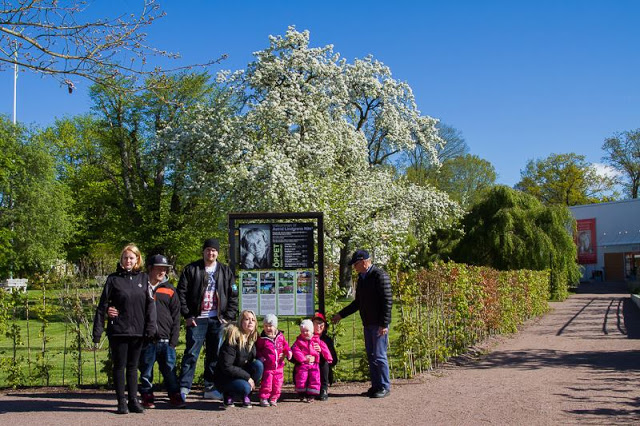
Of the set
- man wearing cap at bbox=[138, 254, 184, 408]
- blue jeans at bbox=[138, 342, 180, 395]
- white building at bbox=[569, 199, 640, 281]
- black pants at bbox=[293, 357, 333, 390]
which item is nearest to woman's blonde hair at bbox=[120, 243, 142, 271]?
man wearing cap at bbox=[138, 254, 184, 408]

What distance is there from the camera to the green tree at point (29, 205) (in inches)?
1767

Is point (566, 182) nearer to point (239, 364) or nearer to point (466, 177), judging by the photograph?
point (466, 177)

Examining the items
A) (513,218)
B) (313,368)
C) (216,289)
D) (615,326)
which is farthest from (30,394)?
(513,218)

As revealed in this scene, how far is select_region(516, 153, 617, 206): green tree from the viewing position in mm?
73438

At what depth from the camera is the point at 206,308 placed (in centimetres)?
799

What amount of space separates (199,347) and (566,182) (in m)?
72.0

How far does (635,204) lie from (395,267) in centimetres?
5647

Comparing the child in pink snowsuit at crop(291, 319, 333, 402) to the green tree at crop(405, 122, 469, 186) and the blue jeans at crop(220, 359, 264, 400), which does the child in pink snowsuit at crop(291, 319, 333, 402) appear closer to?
the blue jeans at crop(220, 359, 264, 400)

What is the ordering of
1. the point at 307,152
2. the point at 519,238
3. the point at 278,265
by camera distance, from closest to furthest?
the point at 278,265 → the point at 307,152 → the point at 519,238

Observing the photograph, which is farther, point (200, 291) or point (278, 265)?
point (278, 265)

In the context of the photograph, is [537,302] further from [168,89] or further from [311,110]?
[168,89]

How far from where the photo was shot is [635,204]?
59125mm

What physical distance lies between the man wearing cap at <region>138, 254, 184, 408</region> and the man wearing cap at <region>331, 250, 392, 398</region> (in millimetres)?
2252

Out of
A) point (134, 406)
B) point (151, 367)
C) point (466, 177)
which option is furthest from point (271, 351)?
point (466, 177)
